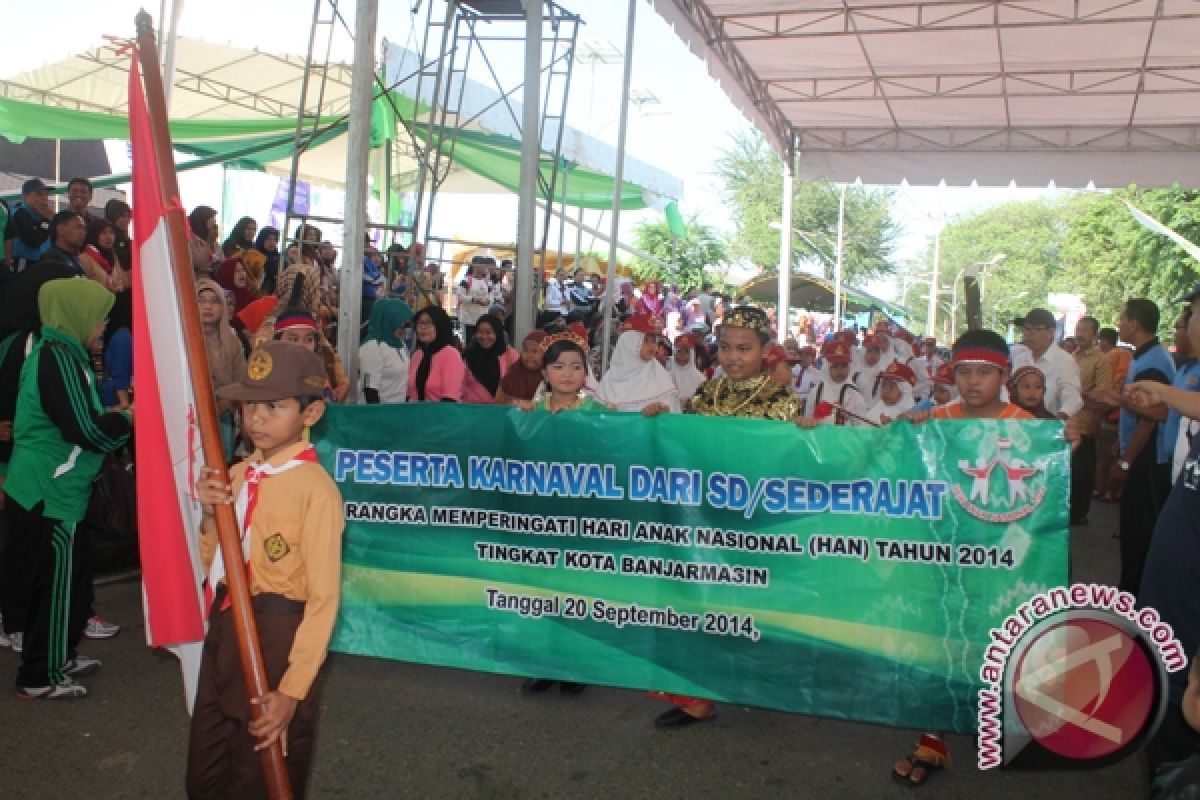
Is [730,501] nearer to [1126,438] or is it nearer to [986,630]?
[986,630]

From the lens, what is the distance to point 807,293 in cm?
3684

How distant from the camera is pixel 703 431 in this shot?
14.2 ft

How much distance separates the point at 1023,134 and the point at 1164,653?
14411 mm

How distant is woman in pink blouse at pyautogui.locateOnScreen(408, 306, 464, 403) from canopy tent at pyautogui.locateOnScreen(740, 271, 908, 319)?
2521 cm

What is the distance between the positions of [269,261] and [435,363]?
10.7 feet

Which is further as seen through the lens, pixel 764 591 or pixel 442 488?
pixel 442 488

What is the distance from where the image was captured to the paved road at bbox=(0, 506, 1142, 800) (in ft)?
12.5

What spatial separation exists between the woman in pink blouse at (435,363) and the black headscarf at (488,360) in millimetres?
579

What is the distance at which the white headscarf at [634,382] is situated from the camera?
21.9 feet

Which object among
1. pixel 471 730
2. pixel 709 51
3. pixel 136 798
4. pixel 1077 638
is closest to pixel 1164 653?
pixel 1077 638

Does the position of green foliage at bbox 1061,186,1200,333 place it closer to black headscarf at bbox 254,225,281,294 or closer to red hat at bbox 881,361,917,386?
red hat at bbox 881,361,917,386

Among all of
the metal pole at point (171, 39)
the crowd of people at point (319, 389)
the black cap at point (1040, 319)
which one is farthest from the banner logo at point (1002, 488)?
the metal pole at point (171, 39)

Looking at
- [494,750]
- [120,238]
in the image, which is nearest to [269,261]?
[120,238]

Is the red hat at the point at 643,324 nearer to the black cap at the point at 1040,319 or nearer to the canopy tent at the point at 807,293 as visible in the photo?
the black cap at the point at 1040,319
